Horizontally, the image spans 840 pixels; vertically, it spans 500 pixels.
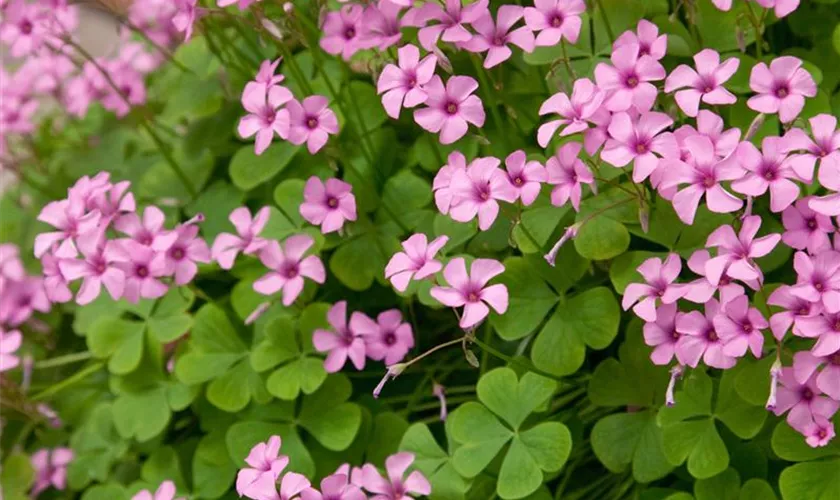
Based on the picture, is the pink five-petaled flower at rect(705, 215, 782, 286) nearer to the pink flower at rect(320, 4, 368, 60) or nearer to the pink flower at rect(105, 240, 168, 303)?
the pink flower at rect(320, 4, 368, 60)

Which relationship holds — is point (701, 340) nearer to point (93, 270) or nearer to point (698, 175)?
point (698, 175)

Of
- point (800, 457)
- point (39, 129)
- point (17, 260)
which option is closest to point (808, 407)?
point (800, 457)

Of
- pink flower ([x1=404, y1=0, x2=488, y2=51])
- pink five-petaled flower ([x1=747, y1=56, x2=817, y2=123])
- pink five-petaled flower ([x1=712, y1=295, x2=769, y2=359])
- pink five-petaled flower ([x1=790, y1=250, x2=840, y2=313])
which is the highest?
pink flower ([x1=404, y1=0, x2=488, y2=51])

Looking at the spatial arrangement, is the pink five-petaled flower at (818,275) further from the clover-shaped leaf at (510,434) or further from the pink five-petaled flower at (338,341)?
the pink five-petaled flower at (338,341)

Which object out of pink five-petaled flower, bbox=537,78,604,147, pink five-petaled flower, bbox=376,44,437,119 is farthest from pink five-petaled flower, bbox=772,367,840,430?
pink five-petaled flower, bbox=376,44,437,119

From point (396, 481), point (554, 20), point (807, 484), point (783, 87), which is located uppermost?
point (554, 20)

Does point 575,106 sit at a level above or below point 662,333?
above

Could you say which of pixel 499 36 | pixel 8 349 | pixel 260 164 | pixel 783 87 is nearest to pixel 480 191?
pixel 499 36

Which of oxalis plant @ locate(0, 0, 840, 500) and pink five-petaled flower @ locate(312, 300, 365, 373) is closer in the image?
oxalis plant @ locate(0, 0, 840, 500)
